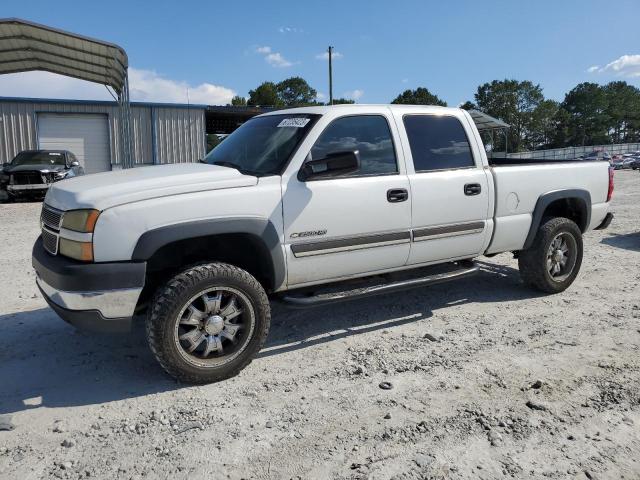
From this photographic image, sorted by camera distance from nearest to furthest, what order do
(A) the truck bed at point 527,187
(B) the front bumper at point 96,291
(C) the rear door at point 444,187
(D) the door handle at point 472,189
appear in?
(B) the front bumper at point 96,291, (C) the rear door at point 444,187, (D) the door handle at point 472,189, (A) the truck bed at point 527,187

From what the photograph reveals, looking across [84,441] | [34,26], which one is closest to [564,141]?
[34,26]

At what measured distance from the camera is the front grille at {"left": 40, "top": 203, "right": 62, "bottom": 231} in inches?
132

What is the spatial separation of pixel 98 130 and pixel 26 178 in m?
9.74

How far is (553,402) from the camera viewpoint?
317cm

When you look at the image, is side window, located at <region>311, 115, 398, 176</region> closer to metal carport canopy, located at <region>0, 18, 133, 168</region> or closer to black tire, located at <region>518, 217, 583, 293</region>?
black tire, located at <region>518, 217, 583, 293</region>

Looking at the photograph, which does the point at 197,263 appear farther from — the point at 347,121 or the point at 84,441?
the point at 347,121

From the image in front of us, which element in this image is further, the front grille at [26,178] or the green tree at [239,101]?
the green tree at [239,101]

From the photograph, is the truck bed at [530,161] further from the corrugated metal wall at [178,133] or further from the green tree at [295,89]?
the green tree at [295,89]

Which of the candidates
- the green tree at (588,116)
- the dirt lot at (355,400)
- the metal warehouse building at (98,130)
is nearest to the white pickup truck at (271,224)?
the dirt lot at (355,400)

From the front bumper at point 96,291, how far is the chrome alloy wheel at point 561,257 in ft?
13.9

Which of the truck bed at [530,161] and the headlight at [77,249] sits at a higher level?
the truck bed at [530,161]

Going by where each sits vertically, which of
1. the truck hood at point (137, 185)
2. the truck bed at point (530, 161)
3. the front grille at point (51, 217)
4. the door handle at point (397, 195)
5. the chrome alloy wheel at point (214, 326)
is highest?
the truck bed at point (530, 161)

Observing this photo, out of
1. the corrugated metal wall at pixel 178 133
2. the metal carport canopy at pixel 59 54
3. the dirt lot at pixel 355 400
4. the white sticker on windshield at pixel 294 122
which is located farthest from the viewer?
the corrugated metal wall at pixel 178 133

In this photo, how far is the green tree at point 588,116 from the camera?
9688 cm
